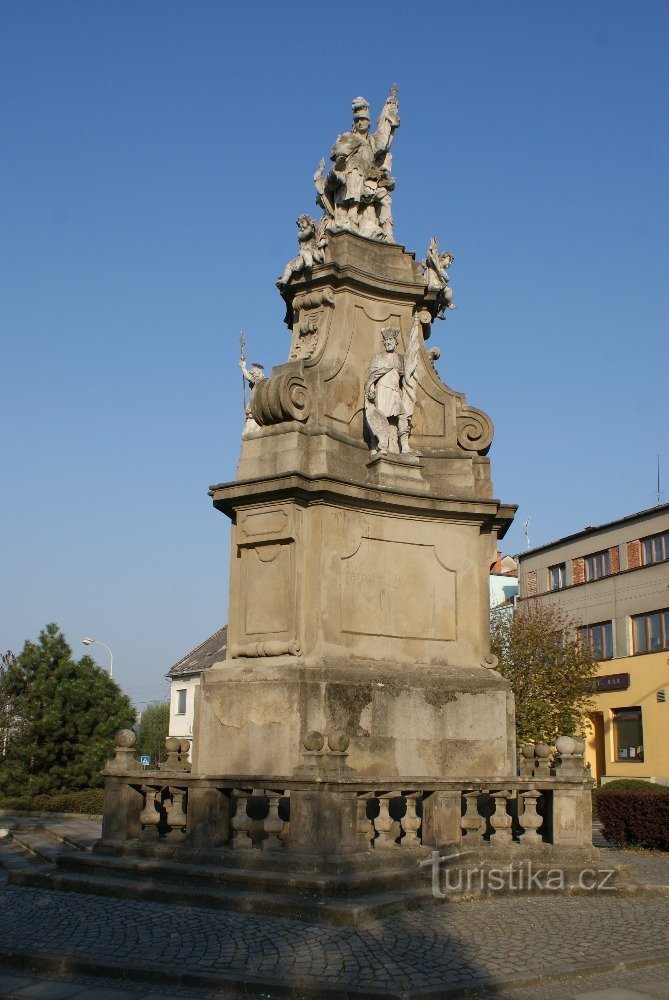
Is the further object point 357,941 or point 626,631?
point 626,631

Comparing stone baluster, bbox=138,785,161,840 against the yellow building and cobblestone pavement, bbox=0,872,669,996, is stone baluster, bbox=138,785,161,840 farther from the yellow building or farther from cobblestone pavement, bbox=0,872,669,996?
the yellow building

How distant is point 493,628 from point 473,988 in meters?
32.0

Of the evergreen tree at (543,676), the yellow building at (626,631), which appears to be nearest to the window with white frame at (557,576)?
the yellow building at (626,631)

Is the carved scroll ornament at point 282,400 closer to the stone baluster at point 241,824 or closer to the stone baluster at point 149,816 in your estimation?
the stone baluster at point 149,816

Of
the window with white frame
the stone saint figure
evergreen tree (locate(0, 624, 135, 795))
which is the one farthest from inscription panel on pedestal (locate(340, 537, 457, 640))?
the window with white frame

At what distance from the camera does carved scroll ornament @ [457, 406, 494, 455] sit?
14930 millimetres

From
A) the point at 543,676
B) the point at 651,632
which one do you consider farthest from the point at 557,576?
the point at 543,676

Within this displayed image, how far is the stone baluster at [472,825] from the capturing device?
11109 millimetres

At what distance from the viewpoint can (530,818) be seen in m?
11.5

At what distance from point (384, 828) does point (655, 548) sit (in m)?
34.1

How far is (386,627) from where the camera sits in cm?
1330

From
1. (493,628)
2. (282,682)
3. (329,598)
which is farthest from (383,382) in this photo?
(493,628)

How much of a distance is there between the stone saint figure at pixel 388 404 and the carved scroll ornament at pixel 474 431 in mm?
1026

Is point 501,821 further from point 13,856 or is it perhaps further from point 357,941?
point 13,856
